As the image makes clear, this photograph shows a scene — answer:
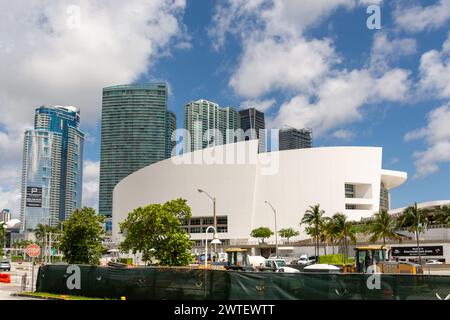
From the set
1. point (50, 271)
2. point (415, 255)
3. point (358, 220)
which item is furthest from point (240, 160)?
point (50, 271)

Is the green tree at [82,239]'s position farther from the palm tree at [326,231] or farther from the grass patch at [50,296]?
the palm tree at [326,231]

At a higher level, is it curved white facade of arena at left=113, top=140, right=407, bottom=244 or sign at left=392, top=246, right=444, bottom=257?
curved white facade of arena at left=113, top=140, right=407, bottom=244

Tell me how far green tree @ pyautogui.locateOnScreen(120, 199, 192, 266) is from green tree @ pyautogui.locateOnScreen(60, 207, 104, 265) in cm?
379

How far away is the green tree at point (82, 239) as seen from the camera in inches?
1451

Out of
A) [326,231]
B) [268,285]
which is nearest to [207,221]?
[326,231]

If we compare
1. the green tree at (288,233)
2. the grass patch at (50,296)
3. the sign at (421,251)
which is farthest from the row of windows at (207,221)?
the grass patch at (50,296)

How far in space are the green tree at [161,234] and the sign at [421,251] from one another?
49.5 meters

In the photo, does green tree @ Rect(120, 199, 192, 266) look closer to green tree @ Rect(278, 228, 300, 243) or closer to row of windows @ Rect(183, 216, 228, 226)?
green tree @ Rect(278, 228, 300, 243)

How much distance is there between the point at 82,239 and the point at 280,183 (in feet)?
296

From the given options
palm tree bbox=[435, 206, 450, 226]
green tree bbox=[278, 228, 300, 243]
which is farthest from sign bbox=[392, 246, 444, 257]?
green tree bbox=[278, 228, 300, 243]

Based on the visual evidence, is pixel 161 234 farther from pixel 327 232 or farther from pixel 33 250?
pixel 327 232

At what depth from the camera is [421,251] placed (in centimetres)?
7875

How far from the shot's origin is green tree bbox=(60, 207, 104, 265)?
36.8 metres
